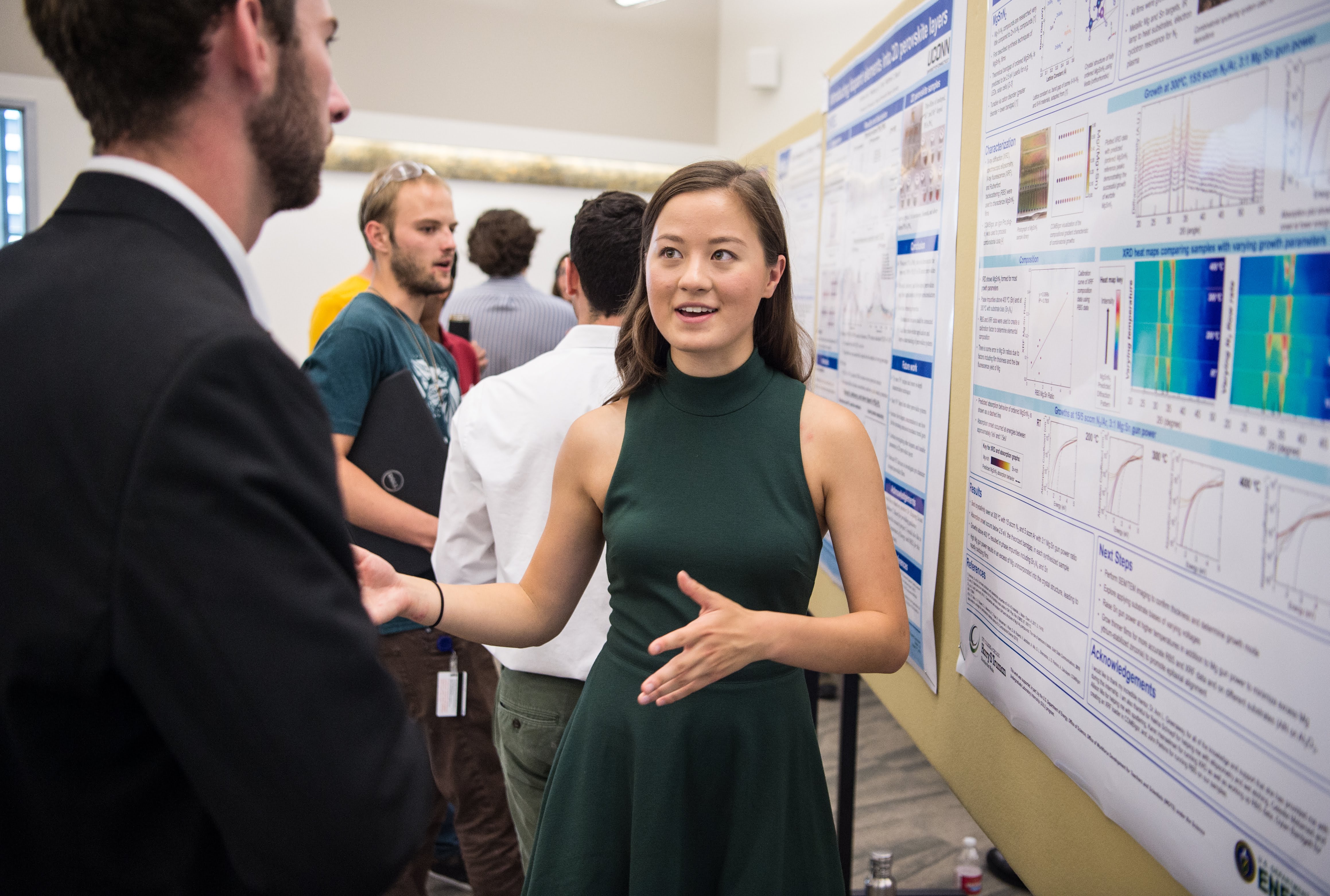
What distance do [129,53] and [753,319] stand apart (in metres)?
0.81

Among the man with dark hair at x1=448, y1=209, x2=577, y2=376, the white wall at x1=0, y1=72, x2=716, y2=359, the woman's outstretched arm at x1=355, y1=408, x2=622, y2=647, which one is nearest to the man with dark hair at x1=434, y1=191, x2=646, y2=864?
the woman's outstretched arm at x1=355, y1=408, x2=622, y2=647

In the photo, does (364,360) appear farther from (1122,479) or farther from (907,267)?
(1122,479)

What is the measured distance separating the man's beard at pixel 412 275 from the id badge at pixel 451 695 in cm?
95

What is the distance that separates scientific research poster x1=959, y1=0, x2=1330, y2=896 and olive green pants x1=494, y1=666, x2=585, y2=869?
2.46ft

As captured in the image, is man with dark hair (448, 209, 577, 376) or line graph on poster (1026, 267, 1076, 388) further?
man with dark hair (448, 209, 577, 376)

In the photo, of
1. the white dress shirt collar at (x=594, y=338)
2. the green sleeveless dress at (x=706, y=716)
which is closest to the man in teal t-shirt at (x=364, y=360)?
the white dress shirt collar at (x=594, y=338)

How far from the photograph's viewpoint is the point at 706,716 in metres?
1.18

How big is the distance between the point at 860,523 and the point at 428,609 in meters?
0.61

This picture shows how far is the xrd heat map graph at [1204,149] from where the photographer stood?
0.80 metres

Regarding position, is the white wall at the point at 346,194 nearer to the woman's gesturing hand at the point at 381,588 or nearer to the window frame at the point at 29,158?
the window frame at the point at 29,158

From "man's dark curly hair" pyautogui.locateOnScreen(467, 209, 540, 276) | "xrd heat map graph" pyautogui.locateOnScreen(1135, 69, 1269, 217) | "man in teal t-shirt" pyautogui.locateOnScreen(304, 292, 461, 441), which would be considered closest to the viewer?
"xrd heat map graph" pyautogui.locateOnScreen(1135, 69, 1269, 217)

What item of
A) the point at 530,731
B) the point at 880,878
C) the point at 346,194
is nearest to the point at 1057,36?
the point at 530,731

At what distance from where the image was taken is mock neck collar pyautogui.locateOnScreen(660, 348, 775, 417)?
4.07ft

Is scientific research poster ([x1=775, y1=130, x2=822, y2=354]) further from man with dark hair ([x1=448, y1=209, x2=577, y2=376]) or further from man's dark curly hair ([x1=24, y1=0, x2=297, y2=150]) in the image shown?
man's dark curly hair ([x1=24, y1=0, x2=297, y2=150])
